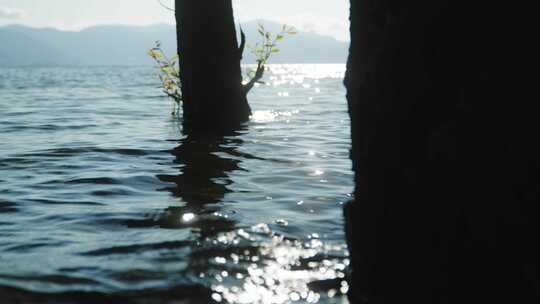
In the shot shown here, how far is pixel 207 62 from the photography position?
1003 centimetres

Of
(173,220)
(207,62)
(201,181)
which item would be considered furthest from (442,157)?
(207,62)

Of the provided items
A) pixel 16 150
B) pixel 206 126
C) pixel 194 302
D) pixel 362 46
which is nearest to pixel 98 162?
pixel 16 150

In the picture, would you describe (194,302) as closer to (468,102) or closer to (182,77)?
(468,102)

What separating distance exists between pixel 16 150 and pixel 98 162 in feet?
6.02

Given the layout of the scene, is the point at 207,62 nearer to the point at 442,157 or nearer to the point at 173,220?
the point at 173,220

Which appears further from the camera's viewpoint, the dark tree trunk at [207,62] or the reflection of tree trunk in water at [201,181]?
the dark tree trunk at [207,62]

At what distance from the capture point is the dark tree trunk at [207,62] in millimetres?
9867

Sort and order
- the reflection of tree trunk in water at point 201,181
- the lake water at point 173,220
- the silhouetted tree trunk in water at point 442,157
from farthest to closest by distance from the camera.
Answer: the reflection of tree trunk in water at point 201,181
the lake water at point 173,220
the silhouetted tree trunk in water at point 442,157

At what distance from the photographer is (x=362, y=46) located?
9.79ft

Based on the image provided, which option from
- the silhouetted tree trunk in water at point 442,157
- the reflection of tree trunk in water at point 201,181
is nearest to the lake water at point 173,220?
the reflection of tree trunk in water at point 201,181

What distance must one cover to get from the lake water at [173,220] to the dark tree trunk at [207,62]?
37.5 inches

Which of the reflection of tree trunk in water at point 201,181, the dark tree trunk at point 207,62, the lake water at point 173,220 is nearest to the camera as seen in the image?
the lake water at point 173,220

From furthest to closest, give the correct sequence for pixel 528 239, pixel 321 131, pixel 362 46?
1. pixel 321 131
2. pixel 362 46
3. pixel 528 239

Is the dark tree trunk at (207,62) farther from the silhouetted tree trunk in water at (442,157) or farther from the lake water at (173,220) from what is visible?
the silhouetted tree trunk in water at (442,157)
